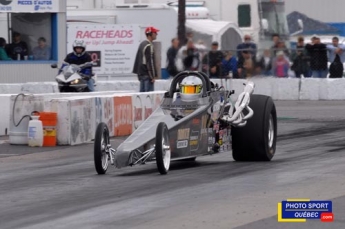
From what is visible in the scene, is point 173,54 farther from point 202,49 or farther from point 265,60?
point 265,60

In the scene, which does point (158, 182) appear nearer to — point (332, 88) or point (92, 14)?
point (332, 88)

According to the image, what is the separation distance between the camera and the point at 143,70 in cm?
2272

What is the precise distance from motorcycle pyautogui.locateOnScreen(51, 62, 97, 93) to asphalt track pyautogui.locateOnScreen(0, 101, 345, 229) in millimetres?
4692

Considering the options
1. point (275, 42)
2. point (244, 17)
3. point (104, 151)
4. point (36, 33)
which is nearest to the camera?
point (104, 151)

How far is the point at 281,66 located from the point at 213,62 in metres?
2.20

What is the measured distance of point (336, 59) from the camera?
3064cm

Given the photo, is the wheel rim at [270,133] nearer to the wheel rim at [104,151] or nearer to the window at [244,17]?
the wheel rim at [104,151]

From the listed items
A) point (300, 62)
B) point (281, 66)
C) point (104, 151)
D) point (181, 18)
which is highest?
point (181, 18)

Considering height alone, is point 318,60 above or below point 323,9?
below

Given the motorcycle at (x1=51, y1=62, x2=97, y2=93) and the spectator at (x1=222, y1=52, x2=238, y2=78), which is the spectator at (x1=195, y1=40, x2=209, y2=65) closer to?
the spectator at (x1=222, y1=52, x2=238, y2=78)

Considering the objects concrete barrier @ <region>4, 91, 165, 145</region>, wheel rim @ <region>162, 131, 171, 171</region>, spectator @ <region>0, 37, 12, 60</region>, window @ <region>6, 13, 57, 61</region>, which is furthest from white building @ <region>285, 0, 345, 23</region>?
wheel rim @ <region>162, 131, 171, 171</region>

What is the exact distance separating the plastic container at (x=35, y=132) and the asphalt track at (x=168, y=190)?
789mm

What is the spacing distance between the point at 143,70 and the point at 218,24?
13800 millimetres

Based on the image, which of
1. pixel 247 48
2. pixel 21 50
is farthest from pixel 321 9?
pixel 21 50
